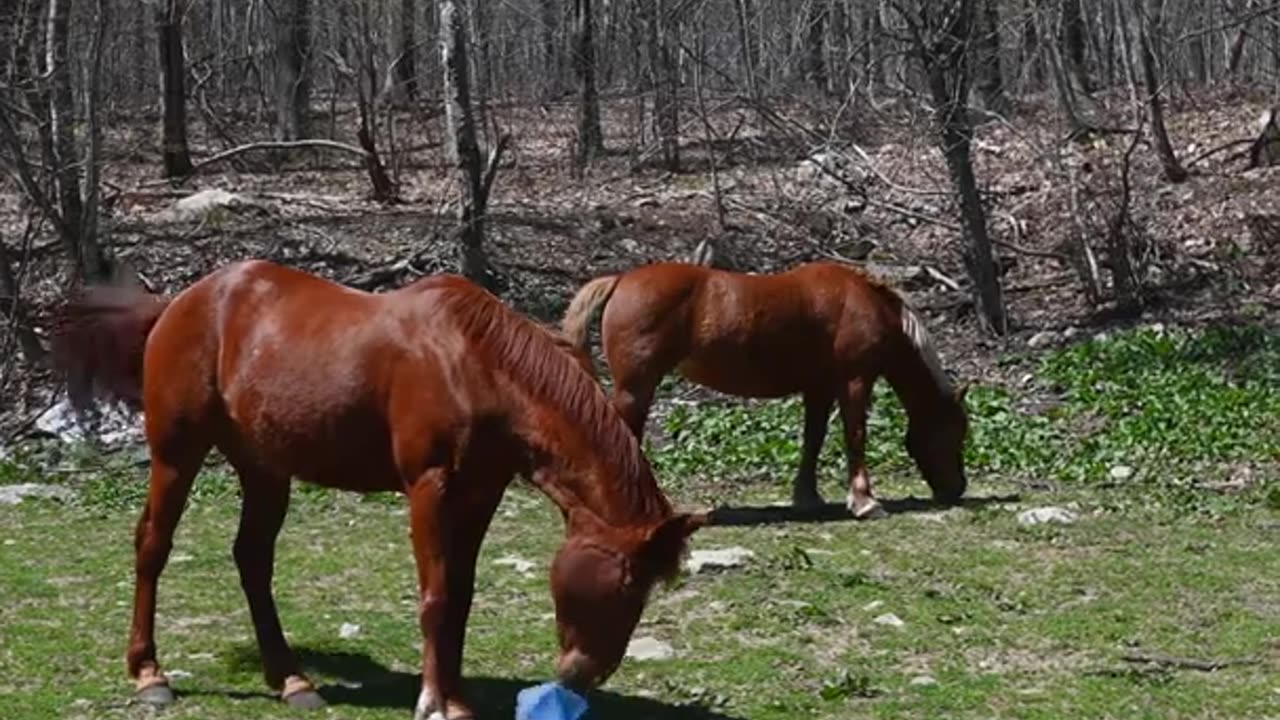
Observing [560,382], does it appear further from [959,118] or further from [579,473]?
[959,118]

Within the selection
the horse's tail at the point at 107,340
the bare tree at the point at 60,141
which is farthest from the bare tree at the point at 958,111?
the horse's tail at the point at 107,340

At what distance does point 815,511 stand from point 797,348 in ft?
3.26

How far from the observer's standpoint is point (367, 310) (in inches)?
262

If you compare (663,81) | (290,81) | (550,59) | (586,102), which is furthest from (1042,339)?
(550,59)

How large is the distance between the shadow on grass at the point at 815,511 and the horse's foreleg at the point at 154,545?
4.55 meters

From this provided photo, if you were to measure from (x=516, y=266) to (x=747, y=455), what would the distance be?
689 centimetres

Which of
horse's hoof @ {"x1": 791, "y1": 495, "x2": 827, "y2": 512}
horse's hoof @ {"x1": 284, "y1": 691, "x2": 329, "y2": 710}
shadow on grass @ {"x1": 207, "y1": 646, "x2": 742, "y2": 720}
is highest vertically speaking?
horse's hoof @ {"x1": 284, "y1": 691, "x2": 329, "y2": 710}

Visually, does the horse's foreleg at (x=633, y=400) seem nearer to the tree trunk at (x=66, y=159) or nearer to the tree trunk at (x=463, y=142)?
the tree trunk at (x=66, y=159)

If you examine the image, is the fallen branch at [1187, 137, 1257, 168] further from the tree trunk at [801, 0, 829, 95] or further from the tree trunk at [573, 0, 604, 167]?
the tree trunk at [573, 0, 604, 167]

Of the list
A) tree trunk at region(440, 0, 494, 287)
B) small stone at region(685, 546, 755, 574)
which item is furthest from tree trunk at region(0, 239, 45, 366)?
small stone at region(685, 546, 755, 574)

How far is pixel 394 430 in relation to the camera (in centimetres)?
636

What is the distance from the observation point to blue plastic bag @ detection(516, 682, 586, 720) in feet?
19.4

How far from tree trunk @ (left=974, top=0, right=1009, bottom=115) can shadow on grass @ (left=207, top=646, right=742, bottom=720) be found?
38.3 feet

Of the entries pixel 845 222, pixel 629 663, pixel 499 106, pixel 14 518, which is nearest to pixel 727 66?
pixel 499 106
